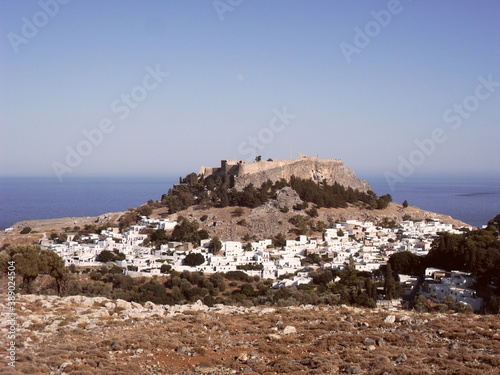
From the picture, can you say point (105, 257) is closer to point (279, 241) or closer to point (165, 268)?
point (165, 268)

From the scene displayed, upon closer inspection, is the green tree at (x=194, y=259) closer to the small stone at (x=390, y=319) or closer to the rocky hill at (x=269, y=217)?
the rocky hill at (x=269, y=217)

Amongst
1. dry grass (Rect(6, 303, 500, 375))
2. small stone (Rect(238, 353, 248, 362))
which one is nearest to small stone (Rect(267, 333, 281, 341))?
dry grass (Rect(6, 303, 500, 375))

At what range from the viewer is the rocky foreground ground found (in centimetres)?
748

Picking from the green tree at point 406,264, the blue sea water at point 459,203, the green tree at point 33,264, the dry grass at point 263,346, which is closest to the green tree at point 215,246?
the green tree at point 406,264

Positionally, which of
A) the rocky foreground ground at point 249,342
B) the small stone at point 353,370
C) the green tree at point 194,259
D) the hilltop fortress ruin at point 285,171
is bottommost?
the green tree at point 194,259

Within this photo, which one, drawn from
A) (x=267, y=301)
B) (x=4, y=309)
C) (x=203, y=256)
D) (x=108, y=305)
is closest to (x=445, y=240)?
(x=267, y=301)

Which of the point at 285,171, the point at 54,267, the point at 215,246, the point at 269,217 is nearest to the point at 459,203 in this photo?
the point at 285,171

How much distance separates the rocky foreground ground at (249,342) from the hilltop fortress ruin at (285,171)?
28.2m

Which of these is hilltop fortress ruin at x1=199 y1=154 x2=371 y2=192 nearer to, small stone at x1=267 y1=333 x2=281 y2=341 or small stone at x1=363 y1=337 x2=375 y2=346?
small stone at x1=267 y1=333 x2=281 y2=341

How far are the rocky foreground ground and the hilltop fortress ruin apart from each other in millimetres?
28193

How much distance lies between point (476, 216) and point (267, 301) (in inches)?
2250

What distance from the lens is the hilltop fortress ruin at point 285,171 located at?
40.1 metres

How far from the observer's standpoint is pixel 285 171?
41.4 m

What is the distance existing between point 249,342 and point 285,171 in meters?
32.8
